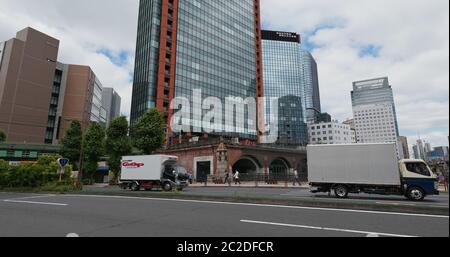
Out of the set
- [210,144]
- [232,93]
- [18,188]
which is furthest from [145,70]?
[18,188]

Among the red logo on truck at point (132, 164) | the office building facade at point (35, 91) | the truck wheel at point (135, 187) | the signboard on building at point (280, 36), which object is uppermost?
the signboard on building at point (280, 36)

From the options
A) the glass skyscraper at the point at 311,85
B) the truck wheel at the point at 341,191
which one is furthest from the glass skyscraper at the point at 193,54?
the glass skyscraper at the point at 311,85

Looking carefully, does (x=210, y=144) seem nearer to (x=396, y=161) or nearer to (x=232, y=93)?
(x=396, y=161)

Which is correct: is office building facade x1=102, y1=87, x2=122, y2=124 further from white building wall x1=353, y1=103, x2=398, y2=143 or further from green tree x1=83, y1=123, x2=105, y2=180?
white building wall x1=353, y1=103, x2=398, y2=143

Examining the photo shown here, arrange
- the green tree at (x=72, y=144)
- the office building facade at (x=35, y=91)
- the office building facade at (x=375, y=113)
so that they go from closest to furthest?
the green tree at (x=72, y=144), the office building facade at (x=35, y=91), the office building facade at (x=375, y=113)

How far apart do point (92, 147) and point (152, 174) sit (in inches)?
814

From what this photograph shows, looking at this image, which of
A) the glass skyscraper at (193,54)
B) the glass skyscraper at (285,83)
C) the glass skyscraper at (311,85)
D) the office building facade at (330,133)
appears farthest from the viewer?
the glass skyscraper at (311,85)

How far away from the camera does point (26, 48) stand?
63438 mm

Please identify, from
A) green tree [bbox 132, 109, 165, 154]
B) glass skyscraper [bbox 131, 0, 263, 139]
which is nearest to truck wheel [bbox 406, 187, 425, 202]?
green tree [bbox 132, 109, 165, 154]

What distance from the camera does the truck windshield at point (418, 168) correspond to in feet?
46.5

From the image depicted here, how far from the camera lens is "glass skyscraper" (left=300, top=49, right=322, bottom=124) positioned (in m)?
153

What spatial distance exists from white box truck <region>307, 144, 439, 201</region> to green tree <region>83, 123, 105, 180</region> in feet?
108

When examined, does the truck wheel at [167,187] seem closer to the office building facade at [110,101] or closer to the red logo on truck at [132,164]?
the red logo on truck at [132,164]

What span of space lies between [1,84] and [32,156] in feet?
73.9
